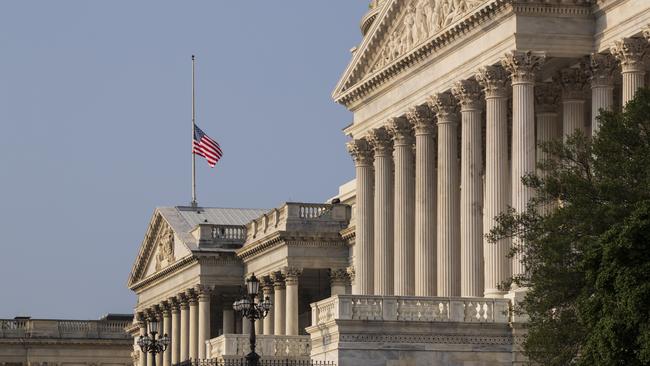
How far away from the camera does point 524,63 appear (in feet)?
278

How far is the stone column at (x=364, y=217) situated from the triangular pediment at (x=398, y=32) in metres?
2.87

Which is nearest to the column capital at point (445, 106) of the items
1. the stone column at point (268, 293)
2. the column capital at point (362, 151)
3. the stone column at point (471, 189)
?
the stone column at point (471, 189)

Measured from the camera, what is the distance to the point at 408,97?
95.9 m

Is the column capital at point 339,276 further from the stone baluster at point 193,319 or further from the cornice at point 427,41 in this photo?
the cornice at point 427,41

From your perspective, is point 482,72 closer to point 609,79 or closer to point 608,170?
point 609,79

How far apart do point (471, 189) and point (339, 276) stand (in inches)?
1419

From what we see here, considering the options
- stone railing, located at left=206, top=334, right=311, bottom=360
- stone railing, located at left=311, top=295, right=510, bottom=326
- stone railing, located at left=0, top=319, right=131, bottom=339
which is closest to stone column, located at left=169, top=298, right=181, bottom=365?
stone railing, located at left=0, top=319, right=131, bottom=339

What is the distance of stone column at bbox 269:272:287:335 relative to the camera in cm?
12480

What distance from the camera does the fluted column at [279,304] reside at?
409ft

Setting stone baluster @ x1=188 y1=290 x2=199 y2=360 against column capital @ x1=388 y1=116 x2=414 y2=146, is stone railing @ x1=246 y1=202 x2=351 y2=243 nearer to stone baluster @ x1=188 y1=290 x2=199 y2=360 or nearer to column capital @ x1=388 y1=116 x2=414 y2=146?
stone baluster @ x1=188 y1=290 x2=199 y2=360

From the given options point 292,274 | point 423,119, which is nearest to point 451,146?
point 423,119

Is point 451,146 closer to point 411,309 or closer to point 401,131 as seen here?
point 401,131

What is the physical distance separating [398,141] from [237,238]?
1501 inches

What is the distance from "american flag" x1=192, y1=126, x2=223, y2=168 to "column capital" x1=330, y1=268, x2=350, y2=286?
1480 centimetres
